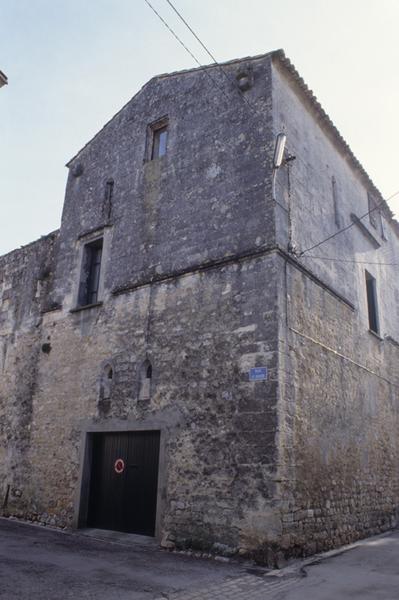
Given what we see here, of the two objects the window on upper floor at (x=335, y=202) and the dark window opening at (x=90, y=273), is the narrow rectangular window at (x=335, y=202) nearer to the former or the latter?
the window on upper floor at (x=335, y=202)

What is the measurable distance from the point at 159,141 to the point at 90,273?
344 centimetres

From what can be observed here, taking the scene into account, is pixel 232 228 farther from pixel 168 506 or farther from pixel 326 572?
pixel 326 572

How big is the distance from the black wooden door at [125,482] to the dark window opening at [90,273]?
10.5 feet

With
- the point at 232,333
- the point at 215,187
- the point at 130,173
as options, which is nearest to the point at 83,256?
the point at 130,173

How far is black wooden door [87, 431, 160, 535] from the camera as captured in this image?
8.75m

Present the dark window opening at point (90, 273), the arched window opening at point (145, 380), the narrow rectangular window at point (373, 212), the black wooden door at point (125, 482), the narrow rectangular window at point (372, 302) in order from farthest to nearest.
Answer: the narrow rectangular window at point (373, 212), the narrow rectangular window at point (372, 302), the dark window opening at point (90, 273), the arched window opening at point (145, 380), the black wooden door at point (125, 482)

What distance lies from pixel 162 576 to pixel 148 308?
488 centimetres

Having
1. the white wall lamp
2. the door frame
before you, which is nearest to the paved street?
the door frame

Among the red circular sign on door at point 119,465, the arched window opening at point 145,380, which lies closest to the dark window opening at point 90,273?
the arched window opening at point 145,380

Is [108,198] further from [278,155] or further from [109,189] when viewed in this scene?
[278,155]

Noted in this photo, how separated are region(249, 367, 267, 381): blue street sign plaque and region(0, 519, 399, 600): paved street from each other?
258 centimetres

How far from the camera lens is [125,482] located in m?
9.19

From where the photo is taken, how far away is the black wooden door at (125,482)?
8750 millimetres

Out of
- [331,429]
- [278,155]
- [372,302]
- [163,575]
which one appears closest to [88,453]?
[163,575]
